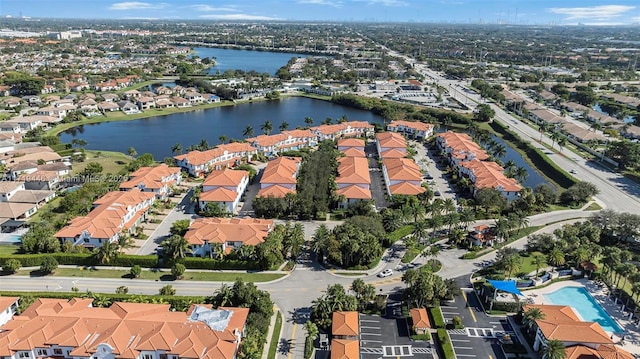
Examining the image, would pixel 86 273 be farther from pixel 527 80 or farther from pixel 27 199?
pixel 527 80

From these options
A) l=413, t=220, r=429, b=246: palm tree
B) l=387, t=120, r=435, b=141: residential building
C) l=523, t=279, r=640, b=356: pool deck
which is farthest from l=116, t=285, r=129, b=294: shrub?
l=387, t=120, r=435, b=141: residential building

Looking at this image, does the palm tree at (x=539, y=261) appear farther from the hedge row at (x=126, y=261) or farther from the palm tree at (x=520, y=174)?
the hedge row at (x=126, y=261)

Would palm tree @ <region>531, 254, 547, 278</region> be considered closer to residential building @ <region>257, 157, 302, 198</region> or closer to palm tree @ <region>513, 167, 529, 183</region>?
palm tree @ <region>513, 167, 529, 183</region>

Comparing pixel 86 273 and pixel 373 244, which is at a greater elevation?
pixel 373 244

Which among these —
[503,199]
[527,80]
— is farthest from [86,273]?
[527,80]

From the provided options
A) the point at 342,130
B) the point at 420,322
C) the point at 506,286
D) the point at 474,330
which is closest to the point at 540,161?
the point at 342,130

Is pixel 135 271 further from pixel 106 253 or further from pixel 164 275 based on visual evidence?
pixel 106 253
